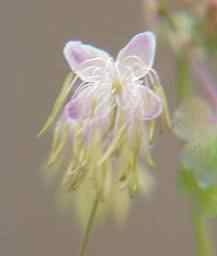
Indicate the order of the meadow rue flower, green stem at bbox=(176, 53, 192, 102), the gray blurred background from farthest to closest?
the gray blurred background
green stem at bbox=(176, 53, 192, 102)
the meadow rue flower

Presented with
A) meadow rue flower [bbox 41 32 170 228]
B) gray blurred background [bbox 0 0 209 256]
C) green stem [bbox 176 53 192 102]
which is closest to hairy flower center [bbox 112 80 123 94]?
meadow rue flower [bbox 41 32 170 228]

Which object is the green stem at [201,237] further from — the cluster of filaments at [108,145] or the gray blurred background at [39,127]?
the gray blurred background at [39,127]

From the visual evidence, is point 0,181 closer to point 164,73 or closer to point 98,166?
point 164,73

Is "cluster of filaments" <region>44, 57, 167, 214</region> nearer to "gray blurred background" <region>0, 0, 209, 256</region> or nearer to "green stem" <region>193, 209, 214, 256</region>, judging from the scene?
"green stem" <region>193, 209, 214, 256</region>

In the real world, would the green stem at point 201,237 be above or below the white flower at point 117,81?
below

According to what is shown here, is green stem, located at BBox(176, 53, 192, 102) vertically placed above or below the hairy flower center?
above

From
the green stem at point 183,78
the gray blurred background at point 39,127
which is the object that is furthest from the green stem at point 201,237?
the gray blurred background at point 39,127

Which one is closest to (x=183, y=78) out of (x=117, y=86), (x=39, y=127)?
(x=117, y=86)

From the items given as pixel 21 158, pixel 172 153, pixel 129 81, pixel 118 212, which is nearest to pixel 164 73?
pixel 172 153
